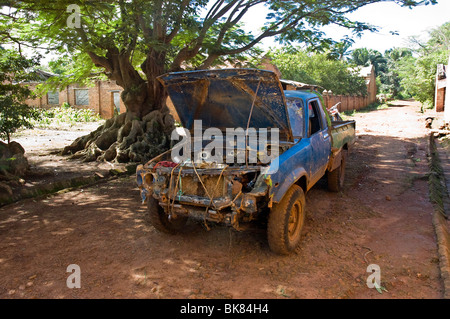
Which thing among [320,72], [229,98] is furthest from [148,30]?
[320,72]

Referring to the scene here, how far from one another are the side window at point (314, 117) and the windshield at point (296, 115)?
→ 0.24 metres

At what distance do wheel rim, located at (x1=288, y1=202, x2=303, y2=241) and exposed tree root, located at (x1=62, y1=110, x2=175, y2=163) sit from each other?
239 inches

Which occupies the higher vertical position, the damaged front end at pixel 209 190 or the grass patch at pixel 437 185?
the damaged front end at pixel 209 190

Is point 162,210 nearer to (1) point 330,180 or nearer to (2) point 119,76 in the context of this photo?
(1) point 330,180

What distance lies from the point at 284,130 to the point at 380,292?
2468 mm

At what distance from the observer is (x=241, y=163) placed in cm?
444

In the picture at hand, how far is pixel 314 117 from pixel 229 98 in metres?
1.48

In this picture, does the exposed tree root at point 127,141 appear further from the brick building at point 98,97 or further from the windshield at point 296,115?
the brick building at point 98,97

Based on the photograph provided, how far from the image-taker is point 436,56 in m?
25.1

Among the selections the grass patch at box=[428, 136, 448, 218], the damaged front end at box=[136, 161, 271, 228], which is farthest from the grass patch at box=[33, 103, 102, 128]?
the grass patch at box=[428, 136, 448, 218]

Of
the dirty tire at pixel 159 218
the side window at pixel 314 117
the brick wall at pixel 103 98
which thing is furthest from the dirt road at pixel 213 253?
the brick wall at pixel 103 98

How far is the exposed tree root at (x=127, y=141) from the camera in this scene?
9.73 metres
